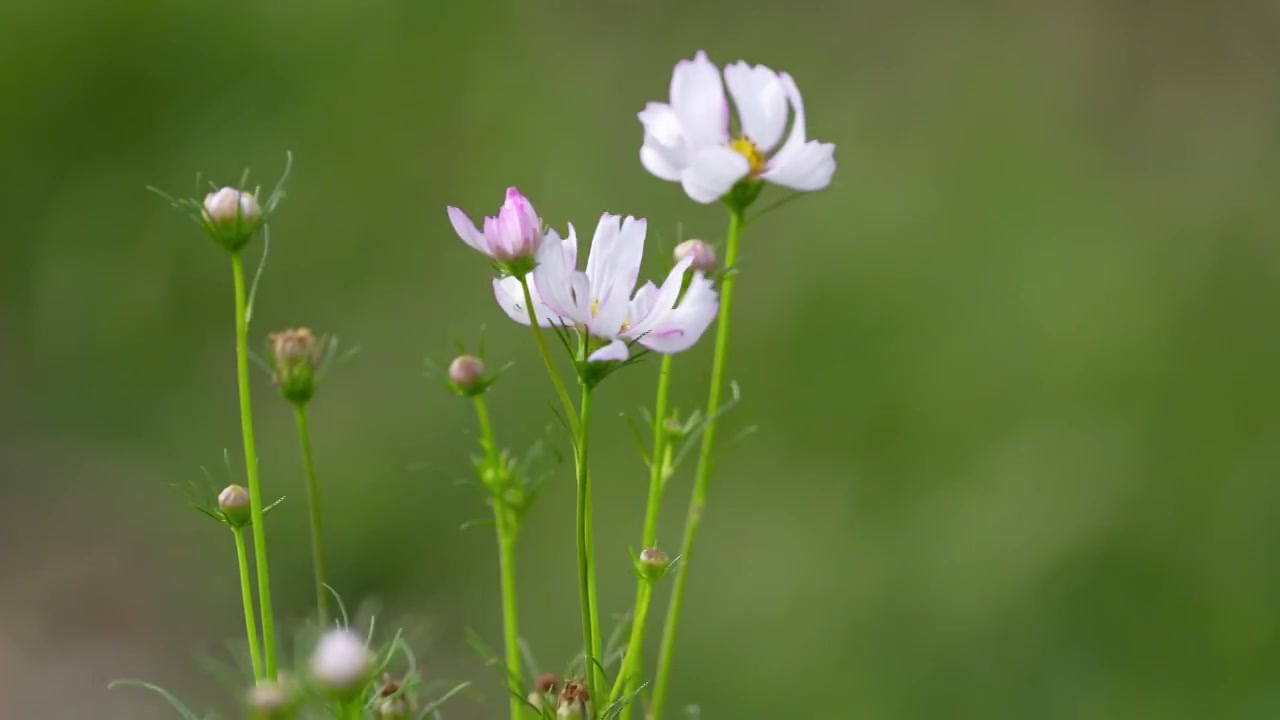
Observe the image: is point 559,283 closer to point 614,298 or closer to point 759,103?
point 614,298

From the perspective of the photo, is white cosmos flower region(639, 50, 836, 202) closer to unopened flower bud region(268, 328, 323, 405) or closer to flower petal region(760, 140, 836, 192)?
flower petal region(760, 140, 836, 192)

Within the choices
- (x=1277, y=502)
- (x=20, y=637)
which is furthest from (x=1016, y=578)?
(x=20, y=637)

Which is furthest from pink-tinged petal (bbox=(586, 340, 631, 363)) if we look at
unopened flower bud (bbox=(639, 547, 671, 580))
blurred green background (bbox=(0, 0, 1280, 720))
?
blurred green background (bbox=(0, 0, 1280, 720))

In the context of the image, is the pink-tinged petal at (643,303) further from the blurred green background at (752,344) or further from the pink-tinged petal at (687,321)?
the blurred green background at (752,344)

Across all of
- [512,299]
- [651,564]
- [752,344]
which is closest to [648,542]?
[651,564]

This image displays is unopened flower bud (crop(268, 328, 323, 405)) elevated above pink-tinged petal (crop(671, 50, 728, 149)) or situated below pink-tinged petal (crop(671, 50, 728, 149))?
below

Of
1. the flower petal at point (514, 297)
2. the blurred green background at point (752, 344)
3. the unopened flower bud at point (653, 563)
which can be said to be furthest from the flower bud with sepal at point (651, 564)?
the blurred green background at point (752, 344)
